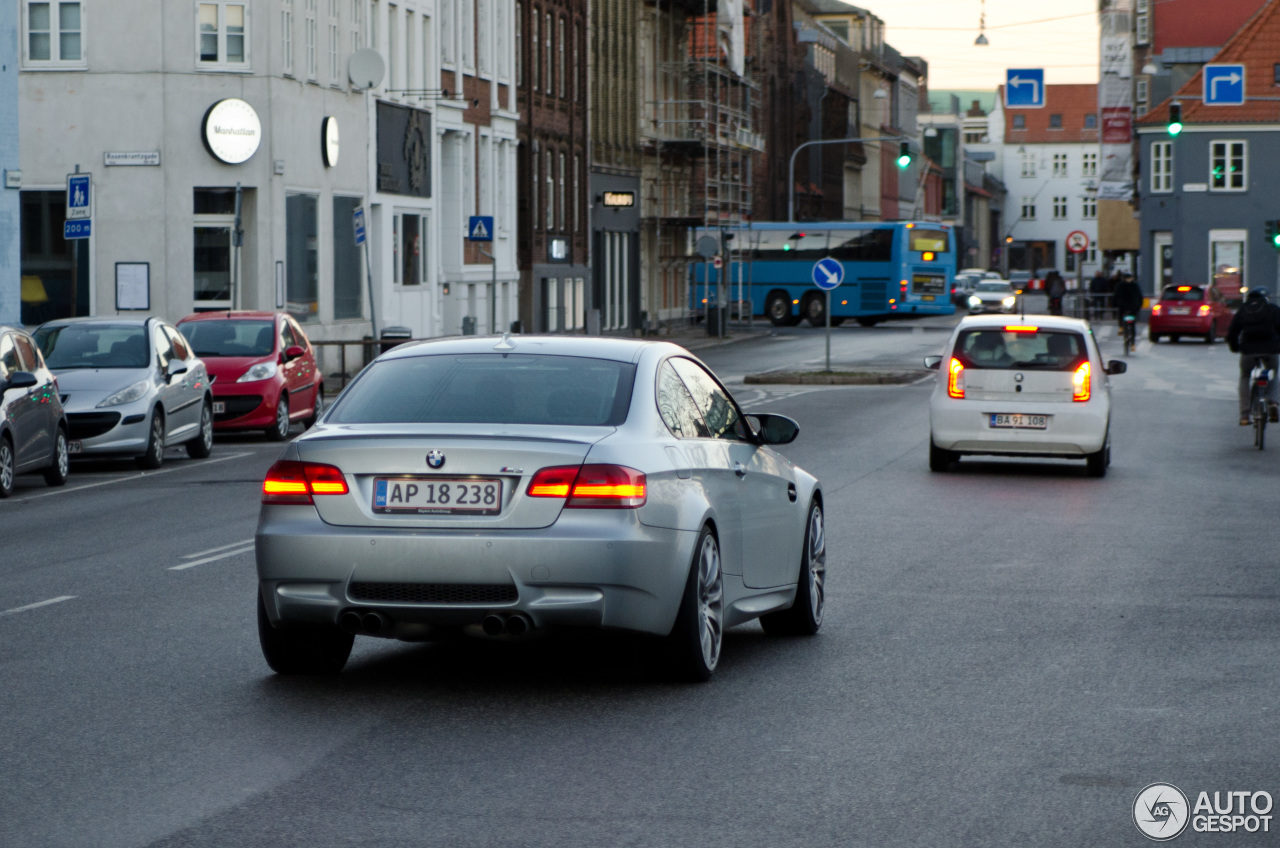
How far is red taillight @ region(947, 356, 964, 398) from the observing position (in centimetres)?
2106

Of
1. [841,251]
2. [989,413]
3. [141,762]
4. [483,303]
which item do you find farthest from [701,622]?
[841,251]

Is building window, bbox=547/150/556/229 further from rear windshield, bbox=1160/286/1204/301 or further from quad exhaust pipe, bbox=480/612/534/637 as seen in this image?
quad exhaust pipe, bbox=480/612/534/637

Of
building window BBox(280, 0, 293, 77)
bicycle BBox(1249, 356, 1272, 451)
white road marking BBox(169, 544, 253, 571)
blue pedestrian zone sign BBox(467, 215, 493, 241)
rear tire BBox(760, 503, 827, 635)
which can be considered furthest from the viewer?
blue pedestrian zone sign BBox(467, 215, 493, 241)

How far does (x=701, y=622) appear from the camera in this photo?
341 inches

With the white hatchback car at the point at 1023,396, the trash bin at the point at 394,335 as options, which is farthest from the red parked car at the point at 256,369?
the white hatchback car at the point at 1023,396

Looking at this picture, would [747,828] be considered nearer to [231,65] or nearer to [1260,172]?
[231,65]

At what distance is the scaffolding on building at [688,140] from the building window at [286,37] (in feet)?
107

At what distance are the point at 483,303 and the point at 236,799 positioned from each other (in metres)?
49.4

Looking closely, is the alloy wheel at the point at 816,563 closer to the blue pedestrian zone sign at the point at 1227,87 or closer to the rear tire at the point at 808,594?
the rear tire at the point at 808,594

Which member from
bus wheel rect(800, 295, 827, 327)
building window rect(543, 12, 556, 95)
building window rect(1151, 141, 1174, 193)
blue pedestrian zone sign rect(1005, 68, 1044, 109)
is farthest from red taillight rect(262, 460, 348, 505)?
building window rect(1151, 141, 1174, 193)

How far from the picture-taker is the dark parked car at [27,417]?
19.0m

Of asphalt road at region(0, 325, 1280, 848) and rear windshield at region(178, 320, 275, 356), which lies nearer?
asphalt road at region(0, 325, 1280, 848)

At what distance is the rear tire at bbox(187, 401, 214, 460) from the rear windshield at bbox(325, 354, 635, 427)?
51.3ft

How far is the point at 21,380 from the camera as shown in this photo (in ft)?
62.0
